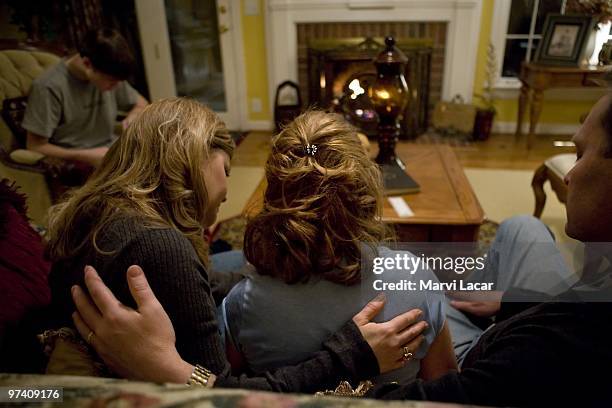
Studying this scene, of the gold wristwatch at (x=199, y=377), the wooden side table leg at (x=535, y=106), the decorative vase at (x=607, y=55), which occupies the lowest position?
the wooden side table leg at (x=535, y=106)

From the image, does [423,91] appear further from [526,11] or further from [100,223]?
[100,223]

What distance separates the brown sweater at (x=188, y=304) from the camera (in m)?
0.78

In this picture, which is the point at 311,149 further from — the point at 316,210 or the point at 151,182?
the point at 151,182

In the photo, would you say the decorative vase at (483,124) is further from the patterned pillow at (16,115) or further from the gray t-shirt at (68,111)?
the patterned pillow at (16,115)

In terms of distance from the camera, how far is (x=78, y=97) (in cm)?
208

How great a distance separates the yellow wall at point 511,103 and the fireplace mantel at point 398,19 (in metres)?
0.05

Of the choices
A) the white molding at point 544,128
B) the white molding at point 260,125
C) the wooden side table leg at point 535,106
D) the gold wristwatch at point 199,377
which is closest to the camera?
the gold wristwatch at point 199,377

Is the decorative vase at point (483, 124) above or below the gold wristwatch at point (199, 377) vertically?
below

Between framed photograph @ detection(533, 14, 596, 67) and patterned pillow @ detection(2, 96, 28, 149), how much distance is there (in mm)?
3260

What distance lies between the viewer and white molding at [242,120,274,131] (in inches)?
164

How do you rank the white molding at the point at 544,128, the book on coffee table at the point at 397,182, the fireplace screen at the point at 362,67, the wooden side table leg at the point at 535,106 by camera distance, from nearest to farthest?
the book on coffee table at the point at 397,182 < the wooden side table leg at the point at 535,106 < the fireplace screen at the point at 362,67 < the white molding at the point at 544,128

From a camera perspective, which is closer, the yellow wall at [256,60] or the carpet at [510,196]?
the carpet at [510,196]

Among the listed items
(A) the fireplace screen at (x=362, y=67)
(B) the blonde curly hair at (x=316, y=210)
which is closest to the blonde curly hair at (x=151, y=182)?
(B) the blonde curly hair at (x=316, y=210)

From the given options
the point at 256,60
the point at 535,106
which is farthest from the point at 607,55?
the point at 256,60
